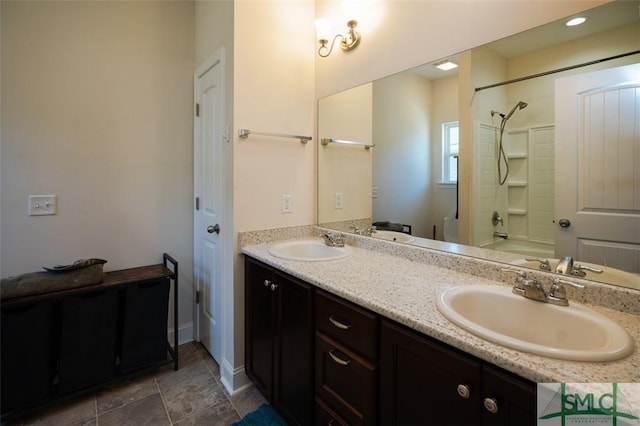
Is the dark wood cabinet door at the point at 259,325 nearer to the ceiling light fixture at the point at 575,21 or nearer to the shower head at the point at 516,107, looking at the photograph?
the shower head at the point at 516,107

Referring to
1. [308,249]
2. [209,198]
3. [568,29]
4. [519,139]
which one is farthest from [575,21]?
[209,198]

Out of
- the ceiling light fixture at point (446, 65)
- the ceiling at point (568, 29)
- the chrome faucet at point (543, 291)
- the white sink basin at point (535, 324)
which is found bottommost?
the white sink basin at point (535, 324)

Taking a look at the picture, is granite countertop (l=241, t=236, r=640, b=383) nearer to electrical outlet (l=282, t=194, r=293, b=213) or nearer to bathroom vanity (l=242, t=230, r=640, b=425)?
bathroom vanity (l=242, t=230, r=640, b=425)

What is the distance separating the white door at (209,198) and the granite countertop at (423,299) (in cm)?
43

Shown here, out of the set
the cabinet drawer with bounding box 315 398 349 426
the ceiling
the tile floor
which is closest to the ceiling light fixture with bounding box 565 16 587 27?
the ceiling

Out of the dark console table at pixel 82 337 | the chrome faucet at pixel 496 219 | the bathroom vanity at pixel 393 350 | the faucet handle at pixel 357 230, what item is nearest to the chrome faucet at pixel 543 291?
the bathroom vanity at pixel 393 350

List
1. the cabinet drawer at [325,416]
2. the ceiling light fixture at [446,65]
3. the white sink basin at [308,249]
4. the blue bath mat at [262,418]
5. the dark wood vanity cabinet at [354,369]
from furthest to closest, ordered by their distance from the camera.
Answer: the white sink basin at [308,249], the blue bath mat at [262,418], the ceiling light fixture at [446,65], the cabinet drawer at [325,416], the dark wood vanity cabinet at [354,369]

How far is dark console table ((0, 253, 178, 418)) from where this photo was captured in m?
1.53

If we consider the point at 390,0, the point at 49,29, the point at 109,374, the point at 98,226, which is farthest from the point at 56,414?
the point at 390,0

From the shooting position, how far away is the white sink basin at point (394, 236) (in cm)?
168

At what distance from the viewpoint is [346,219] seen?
2.07 metres

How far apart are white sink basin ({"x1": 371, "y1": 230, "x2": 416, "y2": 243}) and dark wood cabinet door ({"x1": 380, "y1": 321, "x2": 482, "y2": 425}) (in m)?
0.76

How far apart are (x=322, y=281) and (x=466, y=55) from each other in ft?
3.97

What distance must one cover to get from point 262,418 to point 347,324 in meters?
0.90
